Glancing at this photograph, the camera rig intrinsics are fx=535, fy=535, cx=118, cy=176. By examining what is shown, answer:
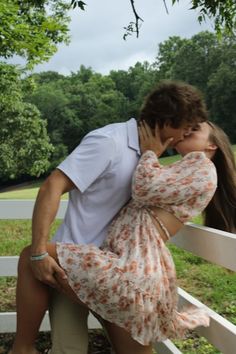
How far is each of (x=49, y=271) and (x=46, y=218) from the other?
19cm

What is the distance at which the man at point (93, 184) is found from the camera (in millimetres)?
1899

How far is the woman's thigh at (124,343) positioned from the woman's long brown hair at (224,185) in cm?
63

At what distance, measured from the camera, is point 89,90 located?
55.3 m

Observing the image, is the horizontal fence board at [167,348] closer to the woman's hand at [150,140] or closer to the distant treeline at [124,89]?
the woman's hand at [150,140]

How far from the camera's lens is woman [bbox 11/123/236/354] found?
1.86 meters

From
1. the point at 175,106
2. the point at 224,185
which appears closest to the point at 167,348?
the point at 224,185

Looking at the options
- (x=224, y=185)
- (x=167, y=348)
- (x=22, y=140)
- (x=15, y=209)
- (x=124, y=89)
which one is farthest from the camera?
(x=124, y=89)

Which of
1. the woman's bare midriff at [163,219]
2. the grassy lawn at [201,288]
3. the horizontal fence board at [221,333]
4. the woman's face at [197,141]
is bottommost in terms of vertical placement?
the grassy lawn at [201,288]

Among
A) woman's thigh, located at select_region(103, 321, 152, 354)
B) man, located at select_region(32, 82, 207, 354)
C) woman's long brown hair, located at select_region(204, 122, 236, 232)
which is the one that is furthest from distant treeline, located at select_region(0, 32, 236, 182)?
woman's thigh, located at select_region(103, 321, 152, 354)

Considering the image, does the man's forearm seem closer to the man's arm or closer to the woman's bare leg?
the man's arm

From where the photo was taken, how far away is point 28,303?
201 centimetres

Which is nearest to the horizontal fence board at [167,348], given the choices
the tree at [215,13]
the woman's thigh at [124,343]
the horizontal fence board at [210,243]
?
the horizontal fence board at [210,243]

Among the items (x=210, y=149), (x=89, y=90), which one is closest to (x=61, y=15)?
(x=210, y=149)

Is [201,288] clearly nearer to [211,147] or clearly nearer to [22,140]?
[211,147]
